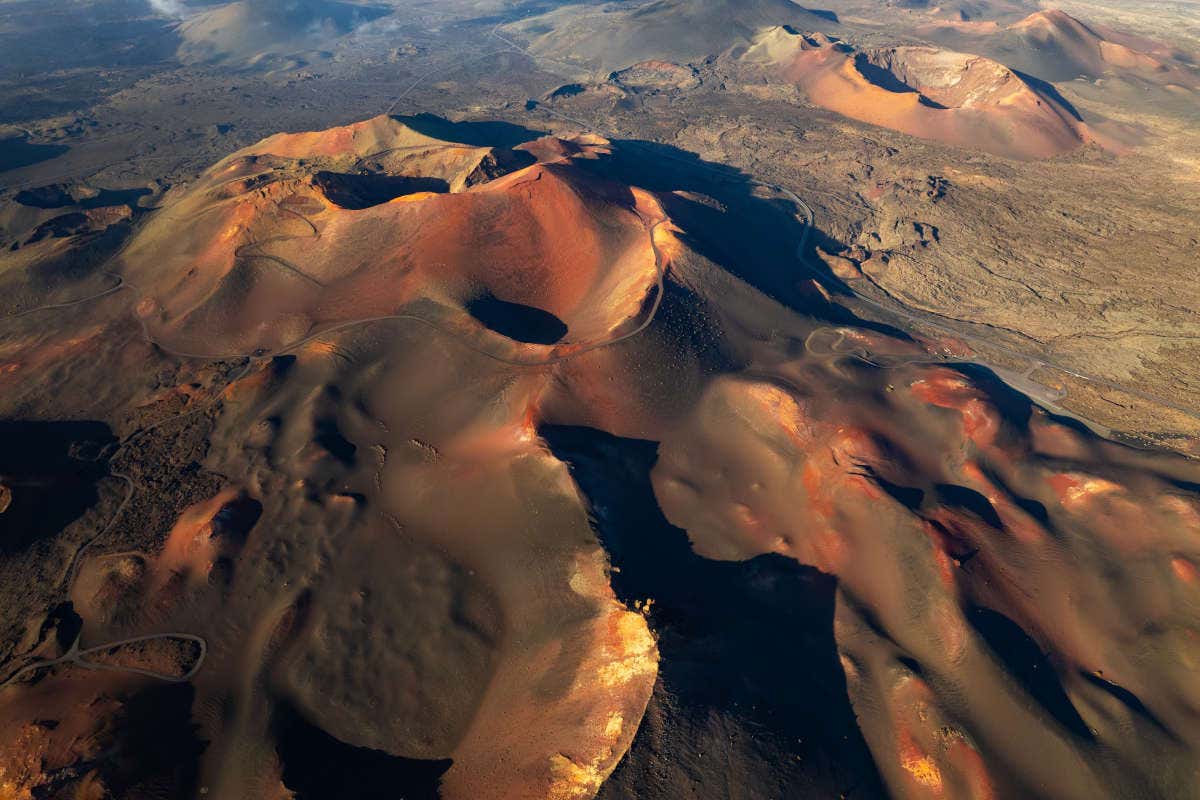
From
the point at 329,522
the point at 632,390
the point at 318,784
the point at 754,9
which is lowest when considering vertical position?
the point at 318,784

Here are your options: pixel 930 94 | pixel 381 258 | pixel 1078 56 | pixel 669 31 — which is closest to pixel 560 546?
pixel 381 258

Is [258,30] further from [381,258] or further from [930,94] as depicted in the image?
[930,94]

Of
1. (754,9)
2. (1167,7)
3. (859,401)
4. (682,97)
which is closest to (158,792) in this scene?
(859,401)

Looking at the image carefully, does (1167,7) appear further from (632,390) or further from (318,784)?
(318,784)

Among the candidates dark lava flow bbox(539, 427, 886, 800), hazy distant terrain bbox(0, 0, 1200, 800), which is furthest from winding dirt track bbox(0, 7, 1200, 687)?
dark lava flow bbox(539, 427, 886, 800)

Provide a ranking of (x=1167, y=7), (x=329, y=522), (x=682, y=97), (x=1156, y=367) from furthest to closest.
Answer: (x=1167, y=7)
(x=682, y=97)
(x=1156, y=367)
(x=329, y=522)

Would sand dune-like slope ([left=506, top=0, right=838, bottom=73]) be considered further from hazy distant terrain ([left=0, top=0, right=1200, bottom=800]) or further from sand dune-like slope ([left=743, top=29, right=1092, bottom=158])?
hazy distant terrain ([left=0, top=0, right=1200, bottom=800])
